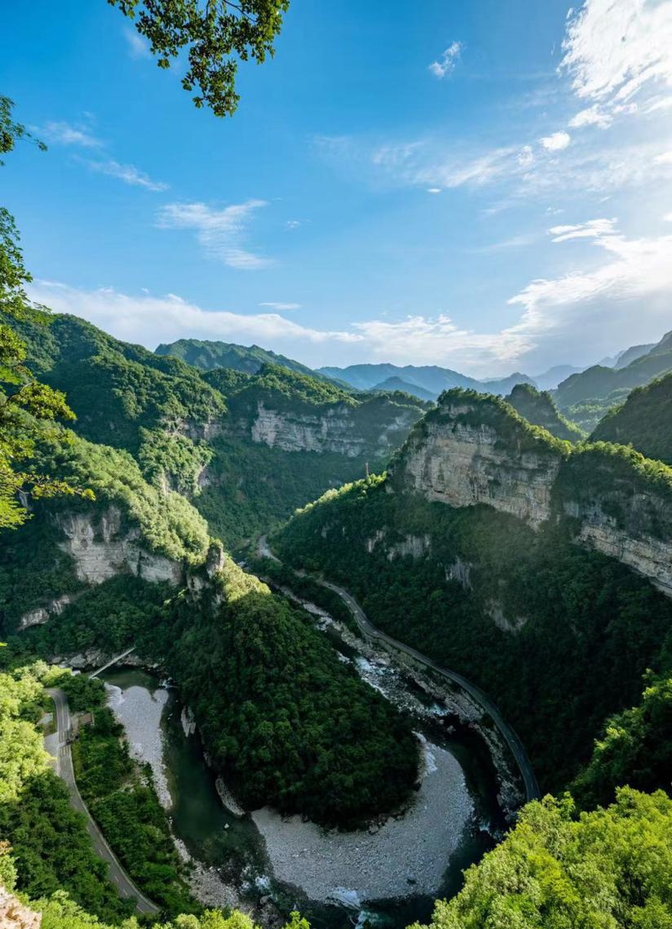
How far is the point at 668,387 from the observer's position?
60.4 m

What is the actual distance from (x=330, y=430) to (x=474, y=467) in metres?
77.7

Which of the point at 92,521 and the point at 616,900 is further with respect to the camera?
the point at 92,521

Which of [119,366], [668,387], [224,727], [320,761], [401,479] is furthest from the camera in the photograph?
[119,366]

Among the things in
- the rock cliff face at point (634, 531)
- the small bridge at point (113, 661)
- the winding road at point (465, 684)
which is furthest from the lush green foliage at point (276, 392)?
the rock cliff face at point (634, 531)

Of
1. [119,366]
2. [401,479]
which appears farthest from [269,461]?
[401,479]

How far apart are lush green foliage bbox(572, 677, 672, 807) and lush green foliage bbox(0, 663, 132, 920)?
31759 millimetres

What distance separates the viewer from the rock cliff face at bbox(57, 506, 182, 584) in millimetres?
70438

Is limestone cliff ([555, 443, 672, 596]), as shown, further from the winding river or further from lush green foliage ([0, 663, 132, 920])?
lush green foliage ([0, 663, 132, 920])

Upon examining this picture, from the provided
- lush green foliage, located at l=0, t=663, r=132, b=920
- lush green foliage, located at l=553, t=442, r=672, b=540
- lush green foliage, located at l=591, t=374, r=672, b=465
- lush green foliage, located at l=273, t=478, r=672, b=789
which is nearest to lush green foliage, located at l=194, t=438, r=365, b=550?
lush green foliage, located at l=273, t=478, r=672, b=789

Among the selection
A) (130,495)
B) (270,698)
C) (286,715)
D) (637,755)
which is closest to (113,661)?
(130,495)

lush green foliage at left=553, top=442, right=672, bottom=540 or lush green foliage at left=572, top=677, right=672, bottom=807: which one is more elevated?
lush green foliage at left=553, top=442, right=672, bottom=540

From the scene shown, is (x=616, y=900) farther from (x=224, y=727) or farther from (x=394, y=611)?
(x=394, y=611)

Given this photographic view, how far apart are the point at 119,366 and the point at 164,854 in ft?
326

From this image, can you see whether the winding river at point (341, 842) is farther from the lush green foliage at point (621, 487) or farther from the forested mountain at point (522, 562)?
the lush green foliage at point (621, 487)
